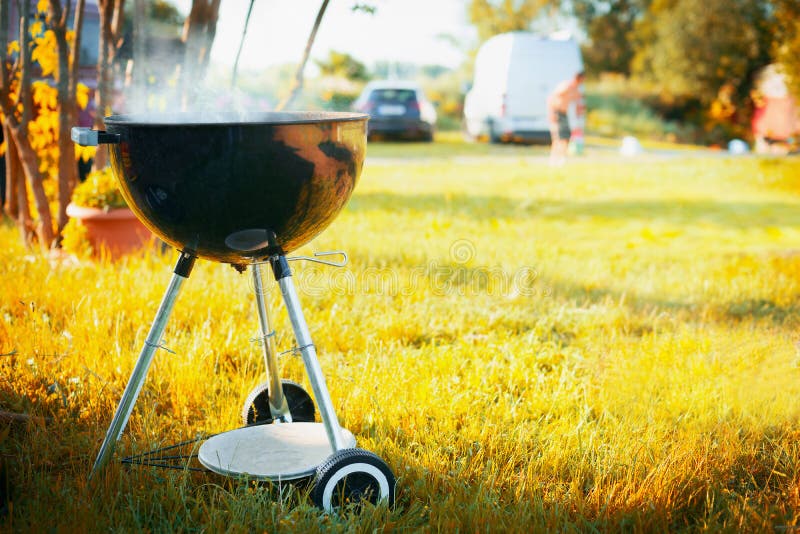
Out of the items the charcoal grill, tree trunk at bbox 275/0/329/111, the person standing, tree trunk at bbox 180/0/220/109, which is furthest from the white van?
the charcoal grill

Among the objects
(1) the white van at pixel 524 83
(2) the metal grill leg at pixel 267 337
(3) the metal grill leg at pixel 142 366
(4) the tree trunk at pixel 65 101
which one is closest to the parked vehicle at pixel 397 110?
(1) the white van at pixel 524 83

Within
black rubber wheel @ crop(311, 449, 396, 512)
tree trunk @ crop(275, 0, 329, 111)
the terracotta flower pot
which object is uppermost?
tree trunk @ crop(275, 0, 329, 111)

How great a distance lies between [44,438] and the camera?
2172 mm

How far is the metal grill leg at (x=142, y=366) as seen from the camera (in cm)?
190

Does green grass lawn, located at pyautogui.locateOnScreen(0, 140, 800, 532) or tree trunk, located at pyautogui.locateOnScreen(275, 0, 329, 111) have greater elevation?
tree trunk, located at pyautogui.locateOnScreen(275, 0, 329, 111)

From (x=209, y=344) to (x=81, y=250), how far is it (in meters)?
1.74

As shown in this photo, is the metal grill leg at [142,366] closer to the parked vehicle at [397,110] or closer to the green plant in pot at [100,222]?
the green plant in pot at [100,222]

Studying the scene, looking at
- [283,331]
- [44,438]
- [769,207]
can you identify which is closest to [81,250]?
[283,331]

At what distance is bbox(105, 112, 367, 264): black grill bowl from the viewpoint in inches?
67.8

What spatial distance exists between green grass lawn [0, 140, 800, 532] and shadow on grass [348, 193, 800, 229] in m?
1.37

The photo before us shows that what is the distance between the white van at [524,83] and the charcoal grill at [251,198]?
43.3ft

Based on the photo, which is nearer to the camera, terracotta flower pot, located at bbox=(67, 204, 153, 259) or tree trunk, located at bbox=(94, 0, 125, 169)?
terracotta flower pot, located at bbox=(67, 204, 153, 259)

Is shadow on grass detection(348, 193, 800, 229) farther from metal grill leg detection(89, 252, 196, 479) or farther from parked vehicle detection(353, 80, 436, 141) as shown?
parked vehicle detection(353, 80, 436, 141)

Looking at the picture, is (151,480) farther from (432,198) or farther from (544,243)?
(432,198)
